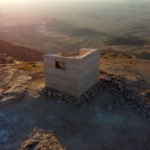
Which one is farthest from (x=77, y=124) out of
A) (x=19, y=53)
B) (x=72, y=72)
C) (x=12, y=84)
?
(x=19, y=53)

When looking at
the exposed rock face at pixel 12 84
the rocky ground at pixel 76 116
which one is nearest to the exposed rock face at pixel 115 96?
the rocky ground at pixel 76 116

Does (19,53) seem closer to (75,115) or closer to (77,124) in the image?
(75,115)

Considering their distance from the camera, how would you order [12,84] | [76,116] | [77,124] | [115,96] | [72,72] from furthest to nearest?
[12,84], [115,96], [72,72], [76,116], [77,124]

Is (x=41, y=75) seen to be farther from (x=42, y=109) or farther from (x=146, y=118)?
(x=146, y=118)

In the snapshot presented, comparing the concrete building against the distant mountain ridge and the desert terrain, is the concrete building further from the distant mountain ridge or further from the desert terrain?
the distant mountain ridge

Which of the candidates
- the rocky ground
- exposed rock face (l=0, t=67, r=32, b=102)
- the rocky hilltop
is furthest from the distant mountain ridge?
the rocky ground

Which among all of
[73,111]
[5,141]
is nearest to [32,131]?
[5,141]

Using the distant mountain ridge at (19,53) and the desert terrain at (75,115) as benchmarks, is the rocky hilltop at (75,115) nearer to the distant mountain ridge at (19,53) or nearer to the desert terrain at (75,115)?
the desert terrain at (75,115)
